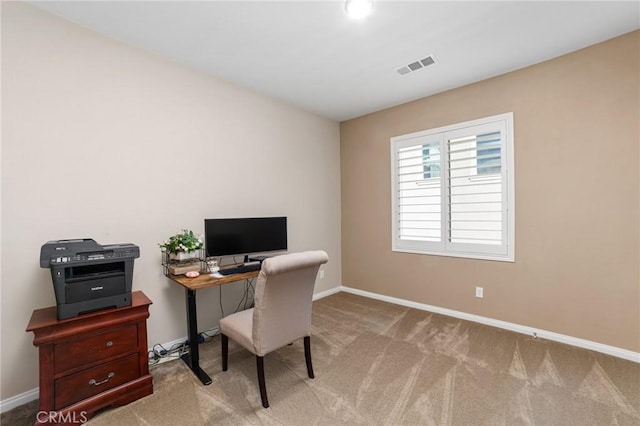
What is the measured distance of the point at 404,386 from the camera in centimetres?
208

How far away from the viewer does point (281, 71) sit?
289 cm

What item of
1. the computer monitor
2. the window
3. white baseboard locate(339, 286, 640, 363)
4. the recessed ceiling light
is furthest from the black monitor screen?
the recessed ceiling light

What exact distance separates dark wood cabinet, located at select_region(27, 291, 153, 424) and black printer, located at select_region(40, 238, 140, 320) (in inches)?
2.8

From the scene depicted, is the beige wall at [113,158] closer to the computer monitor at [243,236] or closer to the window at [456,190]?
the computer monitor at [243,236]

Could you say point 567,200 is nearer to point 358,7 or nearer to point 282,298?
point 358,7

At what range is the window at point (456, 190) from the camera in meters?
3.01

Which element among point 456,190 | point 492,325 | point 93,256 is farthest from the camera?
point 456,190

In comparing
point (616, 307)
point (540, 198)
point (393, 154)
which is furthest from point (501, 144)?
point (616, 307)

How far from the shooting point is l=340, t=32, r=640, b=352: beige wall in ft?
7.82

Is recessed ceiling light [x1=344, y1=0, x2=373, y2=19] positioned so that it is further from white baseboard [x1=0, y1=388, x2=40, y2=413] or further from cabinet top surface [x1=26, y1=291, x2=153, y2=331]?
white baseboard [x1=0, y1=388, x2=40, y2=413]

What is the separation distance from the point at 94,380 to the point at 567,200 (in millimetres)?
4052

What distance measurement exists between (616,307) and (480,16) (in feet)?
8.83

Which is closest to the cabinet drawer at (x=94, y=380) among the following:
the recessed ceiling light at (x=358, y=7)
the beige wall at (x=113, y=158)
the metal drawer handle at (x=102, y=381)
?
the metal drawer handle at (x=102, y=381)

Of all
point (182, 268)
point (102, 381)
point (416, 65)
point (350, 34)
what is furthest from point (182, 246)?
point (416, 65)
